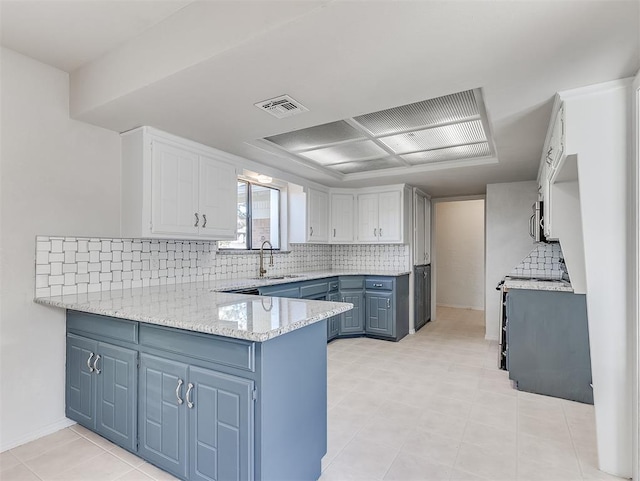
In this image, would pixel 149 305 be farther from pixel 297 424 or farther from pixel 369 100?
pixel 369 100

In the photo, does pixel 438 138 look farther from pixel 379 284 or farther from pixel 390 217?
pixel 379 284

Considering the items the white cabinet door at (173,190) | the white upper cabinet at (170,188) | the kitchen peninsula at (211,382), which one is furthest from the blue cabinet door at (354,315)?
the kitchen peninsula at (211,382)

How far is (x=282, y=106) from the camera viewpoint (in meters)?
2.33

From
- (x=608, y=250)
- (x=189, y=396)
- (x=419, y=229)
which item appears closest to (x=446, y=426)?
(x=608, y=250)

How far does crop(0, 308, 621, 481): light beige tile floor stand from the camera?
1.94 m

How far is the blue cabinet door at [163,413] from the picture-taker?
68.8 inches

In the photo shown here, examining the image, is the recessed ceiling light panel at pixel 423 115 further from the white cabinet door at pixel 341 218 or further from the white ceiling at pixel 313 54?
the white cabinet door at pixel 341 218

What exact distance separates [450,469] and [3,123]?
3.41 m

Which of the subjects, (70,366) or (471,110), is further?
(471,110)

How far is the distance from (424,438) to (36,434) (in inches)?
101

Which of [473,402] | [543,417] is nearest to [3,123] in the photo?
[473,402]

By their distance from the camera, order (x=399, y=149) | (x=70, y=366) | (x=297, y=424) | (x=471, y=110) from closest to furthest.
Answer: (x=297, y=424), (x=70, y=366), (x=471, y=110), (x=399, y=149)

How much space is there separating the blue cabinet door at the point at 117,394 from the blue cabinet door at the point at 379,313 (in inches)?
131

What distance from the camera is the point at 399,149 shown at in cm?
357
